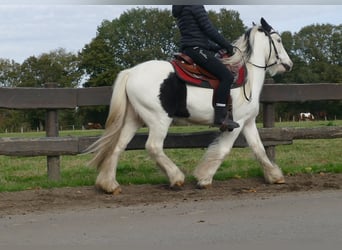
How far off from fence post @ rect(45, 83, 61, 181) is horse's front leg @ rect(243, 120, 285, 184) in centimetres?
264

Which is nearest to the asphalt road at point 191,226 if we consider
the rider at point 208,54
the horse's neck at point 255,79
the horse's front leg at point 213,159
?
the horse's front leg at point 213,159

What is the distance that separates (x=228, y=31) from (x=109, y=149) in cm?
227

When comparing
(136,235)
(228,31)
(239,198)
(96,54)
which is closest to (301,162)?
(239,198)

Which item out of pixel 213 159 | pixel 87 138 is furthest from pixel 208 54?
pixel 87 138

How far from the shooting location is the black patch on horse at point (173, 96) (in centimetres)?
641

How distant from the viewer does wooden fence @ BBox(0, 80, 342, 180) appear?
7.06 meters

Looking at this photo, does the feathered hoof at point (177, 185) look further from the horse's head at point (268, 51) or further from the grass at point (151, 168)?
the horse's head at point (268, 51)

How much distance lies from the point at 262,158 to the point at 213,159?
766 mm

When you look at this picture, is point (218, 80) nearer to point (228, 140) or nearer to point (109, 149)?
point (228, 140)

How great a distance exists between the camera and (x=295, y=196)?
6.10m

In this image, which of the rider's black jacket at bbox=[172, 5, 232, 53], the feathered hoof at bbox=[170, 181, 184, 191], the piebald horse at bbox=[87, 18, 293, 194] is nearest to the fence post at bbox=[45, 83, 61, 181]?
the piebald horse at bbox=[87, 18, 293, 194]

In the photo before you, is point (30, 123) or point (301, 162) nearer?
point (301, 162)

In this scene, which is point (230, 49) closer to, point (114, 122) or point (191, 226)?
point (114, 122)

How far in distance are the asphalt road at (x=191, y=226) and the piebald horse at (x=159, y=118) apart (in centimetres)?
90
